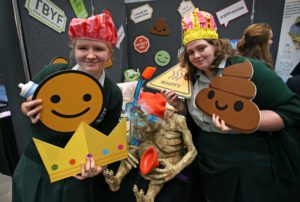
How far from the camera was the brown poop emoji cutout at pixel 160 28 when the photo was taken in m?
2.45

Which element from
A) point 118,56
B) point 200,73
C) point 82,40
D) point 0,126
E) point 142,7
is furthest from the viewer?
point 142,7

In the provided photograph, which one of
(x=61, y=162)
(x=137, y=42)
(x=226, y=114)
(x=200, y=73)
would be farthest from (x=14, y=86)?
(x=137, y=42)

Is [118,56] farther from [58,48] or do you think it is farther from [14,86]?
[14,86]

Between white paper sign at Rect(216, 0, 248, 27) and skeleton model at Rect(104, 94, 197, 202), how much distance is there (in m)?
1.61

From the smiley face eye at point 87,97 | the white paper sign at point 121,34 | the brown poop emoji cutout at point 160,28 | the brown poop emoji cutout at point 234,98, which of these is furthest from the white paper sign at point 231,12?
the smiley face eye at point 87,97

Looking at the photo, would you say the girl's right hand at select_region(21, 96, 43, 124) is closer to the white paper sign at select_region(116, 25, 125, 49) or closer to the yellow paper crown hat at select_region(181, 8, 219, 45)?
the yellow paper crown hat at select_region(181, 8, 219, 45)

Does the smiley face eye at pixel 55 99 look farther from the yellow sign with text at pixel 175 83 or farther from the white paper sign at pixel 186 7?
the white paper sign at pixel 186 7

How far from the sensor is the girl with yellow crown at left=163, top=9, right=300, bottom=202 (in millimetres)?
839

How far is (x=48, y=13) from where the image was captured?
4.43 feet

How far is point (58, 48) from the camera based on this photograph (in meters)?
1.46

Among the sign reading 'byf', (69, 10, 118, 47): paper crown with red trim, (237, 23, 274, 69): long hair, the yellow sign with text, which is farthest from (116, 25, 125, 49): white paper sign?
(69, 10, 118, 47): paper crown with red trim

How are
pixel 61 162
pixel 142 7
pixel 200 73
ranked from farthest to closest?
1. pixel 142 7
2. pixel 200 73
3. pixel 61 162

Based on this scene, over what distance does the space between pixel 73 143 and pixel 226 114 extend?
1.78ft

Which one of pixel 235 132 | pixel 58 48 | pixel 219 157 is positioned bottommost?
pixel 219 157
